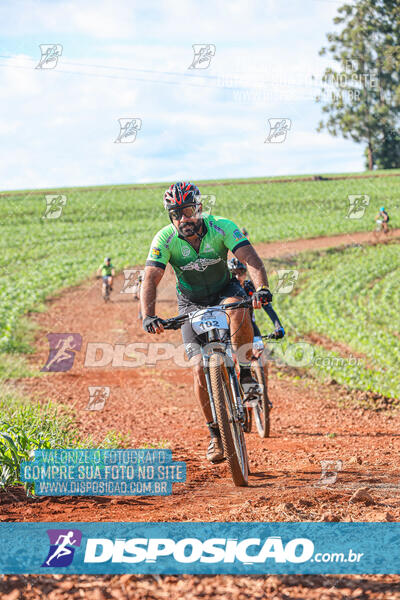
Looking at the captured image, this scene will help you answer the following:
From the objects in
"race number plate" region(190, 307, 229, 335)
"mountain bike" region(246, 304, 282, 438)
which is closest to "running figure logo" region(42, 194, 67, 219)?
"mountain bike" region(246, 304, 282, 438)

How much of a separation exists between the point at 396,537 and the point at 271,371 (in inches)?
409

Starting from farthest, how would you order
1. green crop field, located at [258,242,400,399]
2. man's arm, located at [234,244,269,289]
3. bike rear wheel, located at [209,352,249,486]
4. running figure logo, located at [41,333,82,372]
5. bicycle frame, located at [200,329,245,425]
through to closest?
running figure logo, located at [41,333,82,372] → green crop field, located at [258,242,400,399] → man's arm, located at [234,244,269,289] → bicycle frame, located at [200,329,245,425] → bike rear wheel, located at [209,352,249,486]

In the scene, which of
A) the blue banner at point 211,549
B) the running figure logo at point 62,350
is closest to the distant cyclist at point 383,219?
the running figure logo at point 62,350

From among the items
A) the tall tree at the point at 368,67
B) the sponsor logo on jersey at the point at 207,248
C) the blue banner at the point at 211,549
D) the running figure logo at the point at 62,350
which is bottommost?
the blue banner at the point at 211,549

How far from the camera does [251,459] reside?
6871 millimetres

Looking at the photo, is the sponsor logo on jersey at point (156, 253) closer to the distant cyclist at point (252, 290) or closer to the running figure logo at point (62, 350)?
the distant cyclist at point (252, 290)

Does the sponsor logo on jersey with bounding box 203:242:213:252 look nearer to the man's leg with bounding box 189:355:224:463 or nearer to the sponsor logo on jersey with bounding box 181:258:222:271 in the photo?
the sponsor logo on jersey with bounding box 181:258:222:271

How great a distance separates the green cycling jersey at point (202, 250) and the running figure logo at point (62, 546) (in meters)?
2.66

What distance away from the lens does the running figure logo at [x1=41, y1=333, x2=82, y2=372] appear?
14635mm

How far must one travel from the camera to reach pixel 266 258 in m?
31.2

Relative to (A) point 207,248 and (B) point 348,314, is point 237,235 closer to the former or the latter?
(A) point 207,248

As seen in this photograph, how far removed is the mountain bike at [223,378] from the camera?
5.09m

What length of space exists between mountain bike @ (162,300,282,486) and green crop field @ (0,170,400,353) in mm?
11891

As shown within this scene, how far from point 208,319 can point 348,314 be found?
15055 millimetres
